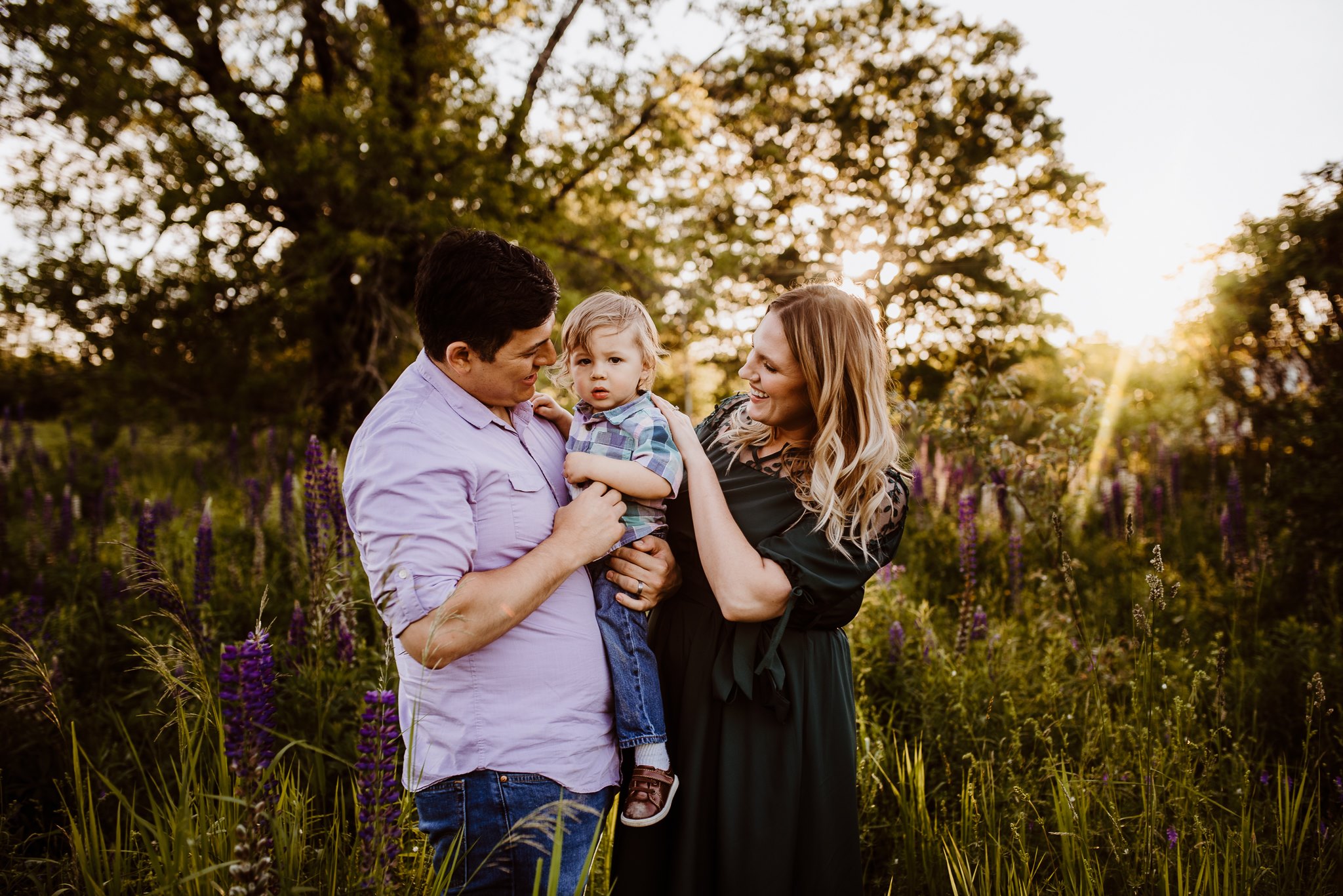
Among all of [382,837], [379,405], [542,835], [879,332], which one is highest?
[879,332]

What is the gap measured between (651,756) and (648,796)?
0.36 ft

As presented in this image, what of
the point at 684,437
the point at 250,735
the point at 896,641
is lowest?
the point at 896,641

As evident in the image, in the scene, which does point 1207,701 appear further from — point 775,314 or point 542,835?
point 542,835

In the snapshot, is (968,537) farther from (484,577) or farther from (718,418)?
(484,577)

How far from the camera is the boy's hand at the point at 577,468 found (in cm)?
216

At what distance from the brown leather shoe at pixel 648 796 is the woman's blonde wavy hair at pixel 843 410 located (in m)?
0.88

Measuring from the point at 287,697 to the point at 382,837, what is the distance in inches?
93.9

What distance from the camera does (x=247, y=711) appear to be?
1.33m

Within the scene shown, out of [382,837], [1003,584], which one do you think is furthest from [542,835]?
[1003,584]

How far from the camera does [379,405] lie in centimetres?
185

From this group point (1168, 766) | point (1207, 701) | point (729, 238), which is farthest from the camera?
point (729, 238)

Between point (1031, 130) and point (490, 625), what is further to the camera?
point (1031, 130)

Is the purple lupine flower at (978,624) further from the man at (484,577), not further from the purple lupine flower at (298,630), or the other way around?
the purple lupine flower at (298,630)

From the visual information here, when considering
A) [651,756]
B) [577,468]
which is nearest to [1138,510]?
[651,756]
